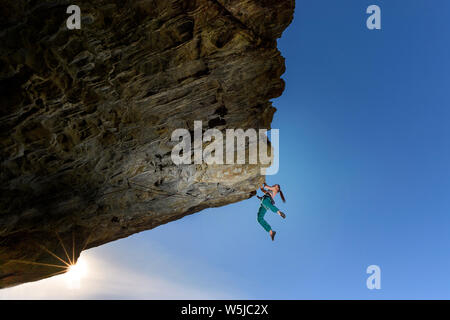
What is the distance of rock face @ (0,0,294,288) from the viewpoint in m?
8.98

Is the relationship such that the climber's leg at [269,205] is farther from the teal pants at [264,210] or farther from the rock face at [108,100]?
the rock face at [108,100]

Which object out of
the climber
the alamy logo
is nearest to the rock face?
the alamy logo

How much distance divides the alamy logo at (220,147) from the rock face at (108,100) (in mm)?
443

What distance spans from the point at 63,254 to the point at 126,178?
A: 588 cm

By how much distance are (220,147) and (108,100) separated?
19.5ft

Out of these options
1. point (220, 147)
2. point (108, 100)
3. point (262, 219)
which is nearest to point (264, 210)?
point (262, 219)

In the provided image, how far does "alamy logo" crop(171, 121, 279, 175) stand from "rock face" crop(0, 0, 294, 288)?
44 cm

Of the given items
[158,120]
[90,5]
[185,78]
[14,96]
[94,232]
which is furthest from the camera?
[94,232]

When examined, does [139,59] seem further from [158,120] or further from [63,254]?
[63,254]

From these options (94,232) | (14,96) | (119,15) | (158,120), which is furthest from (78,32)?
(94,232)

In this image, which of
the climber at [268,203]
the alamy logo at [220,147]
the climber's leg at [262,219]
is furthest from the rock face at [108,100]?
the climber's leg at [262,219]

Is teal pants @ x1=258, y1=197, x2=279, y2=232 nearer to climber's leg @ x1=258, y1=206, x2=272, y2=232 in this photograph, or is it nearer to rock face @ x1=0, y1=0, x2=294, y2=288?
climber's leg @ x1=258, y1=206, x2=272, y2=232

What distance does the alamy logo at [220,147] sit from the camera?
12.6m

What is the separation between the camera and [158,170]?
44.6 feet
